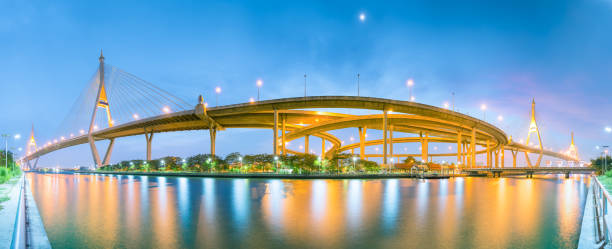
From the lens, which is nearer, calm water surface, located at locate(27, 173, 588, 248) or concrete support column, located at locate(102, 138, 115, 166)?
calm water surface, located at locate(27, 173, 588, 248)

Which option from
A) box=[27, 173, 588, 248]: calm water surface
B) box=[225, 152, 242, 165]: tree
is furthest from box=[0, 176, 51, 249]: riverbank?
box=[225, 152, 242, 165]: tree

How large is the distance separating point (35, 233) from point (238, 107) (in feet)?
174

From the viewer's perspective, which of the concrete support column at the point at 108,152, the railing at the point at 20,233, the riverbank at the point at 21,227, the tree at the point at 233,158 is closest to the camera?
the railing at the point at 20,233

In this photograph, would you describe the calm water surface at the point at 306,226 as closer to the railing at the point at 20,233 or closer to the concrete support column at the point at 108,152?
the railing at the point at 20,233

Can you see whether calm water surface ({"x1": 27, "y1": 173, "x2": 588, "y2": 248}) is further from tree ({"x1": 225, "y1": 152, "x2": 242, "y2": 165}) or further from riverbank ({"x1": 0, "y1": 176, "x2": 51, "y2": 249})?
tree ({"x1": 225, "y1": 152, "x2": 242, "y2": 165})

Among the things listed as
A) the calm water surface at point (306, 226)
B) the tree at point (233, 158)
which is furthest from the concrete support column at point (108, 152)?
the calm water surface at point (306, 226)

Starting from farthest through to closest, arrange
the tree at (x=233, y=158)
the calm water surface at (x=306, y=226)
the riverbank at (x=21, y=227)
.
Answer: the tree at (x=233, y=158) < the calm water surface at (x=306, y=226) < the riverbank at (x=21, y=227)

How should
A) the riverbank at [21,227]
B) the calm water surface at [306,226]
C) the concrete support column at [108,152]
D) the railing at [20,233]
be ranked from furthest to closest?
the concrete support column at [108,152] → the calm water surface at [306,226] → the riverbank at [21,227] → the railing at [20,233]

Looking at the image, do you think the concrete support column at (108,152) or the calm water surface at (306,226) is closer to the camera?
the calm water surface at (306,226)

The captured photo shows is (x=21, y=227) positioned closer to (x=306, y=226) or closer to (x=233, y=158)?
(x=306, y=226)

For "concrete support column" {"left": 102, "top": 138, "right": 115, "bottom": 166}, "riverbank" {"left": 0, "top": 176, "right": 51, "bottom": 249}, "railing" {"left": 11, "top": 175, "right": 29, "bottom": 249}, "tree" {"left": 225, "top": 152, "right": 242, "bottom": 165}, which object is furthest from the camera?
"concrete support column" {"left": 102, "top": 138, "right": 115, "bottom": 166}

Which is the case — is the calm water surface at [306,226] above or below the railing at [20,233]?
below

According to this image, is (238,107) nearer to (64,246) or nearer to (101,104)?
(101,104)

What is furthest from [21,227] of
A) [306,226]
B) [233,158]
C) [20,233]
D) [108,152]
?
[108,152]
